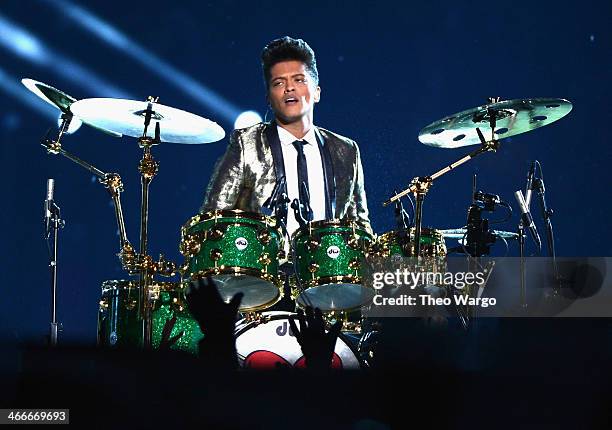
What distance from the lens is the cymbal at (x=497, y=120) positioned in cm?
429

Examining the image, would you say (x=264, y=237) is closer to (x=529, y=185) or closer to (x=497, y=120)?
(x=497, y=120)

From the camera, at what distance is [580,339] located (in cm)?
148

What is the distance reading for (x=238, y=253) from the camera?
3559mm

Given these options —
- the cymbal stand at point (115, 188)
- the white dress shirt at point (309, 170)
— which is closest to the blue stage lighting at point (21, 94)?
the cymbal stand at point (115, 188)

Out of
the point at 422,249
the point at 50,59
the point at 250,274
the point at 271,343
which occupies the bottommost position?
the point at 271,343

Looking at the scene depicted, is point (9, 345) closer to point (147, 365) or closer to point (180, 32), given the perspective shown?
point (147, 365)

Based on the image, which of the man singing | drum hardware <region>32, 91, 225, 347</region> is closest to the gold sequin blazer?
the man singing

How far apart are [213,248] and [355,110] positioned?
2.20 meters

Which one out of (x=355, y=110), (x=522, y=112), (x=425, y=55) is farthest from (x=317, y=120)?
(x=522, y=112)

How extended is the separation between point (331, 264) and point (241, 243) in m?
0.39

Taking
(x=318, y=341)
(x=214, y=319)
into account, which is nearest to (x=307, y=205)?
(x=318, y=341)

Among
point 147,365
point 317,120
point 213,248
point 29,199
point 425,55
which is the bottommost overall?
point 147,365

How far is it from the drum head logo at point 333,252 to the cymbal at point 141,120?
1.08m

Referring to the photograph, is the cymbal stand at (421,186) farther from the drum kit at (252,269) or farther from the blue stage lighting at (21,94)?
the blue stage lighting at (21,94)
